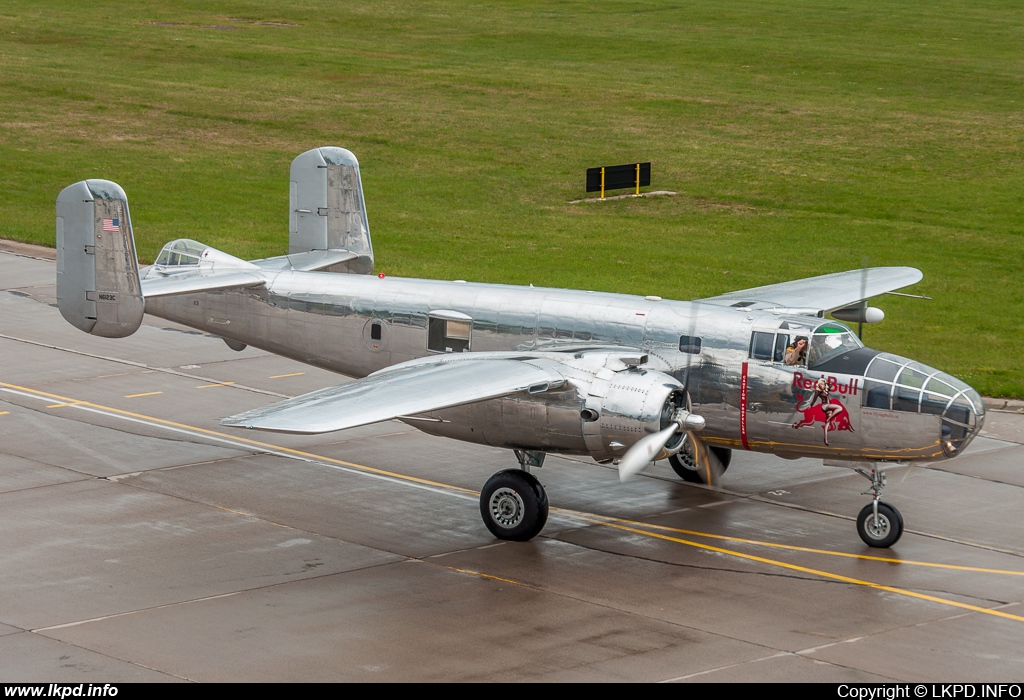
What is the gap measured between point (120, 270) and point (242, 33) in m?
60.1

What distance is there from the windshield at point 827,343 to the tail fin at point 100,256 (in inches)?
432

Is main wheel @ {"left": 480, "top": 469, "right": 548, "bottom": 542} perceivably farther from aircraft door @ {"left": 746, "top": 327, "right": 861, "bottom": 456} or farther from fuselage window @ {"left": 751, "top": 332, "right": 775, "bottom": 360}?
fuselage window @ {"left": 751, "top": 332, "right": 775, "bottom": 360}

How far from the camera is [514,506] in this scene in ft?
64.9

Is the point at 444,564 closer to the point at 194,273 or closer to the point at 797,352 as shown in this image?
the point at 797,352

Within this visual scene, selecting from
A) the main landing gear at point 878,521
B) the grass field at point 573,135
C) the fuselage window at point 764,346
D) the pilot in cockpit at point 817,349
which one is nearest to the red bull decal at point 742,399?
the fuselage window at point 764,346

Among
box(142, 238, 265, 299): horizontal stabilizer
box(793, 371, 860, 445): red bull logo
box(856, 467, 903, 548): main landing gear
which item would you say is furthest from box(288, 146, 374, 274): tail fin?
box(856, 467, 903, 548): main landing gear

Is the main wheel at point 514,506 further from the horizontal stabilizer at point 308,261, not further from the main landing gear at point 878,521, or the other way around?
the horizontal stabilizer at point 308,261

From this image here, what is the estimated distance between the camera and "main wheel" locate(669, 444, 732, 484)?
2276 centimetres

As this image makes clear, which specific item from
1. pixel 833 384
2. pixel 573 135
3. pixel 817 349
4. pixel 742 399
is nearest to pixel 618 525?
pixel 742 399

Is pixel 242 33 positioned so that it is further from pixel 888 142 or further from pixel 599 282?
pixel 599 282

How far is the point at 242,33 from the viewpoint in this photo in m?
78.8

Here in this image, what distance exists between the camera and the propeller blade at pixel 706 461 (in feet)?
67.4

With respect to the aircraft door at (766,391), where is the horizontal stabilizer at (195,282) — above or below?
above

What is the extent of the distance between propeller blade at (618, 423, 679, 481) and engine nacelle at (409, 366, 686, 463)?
15 centimetres
